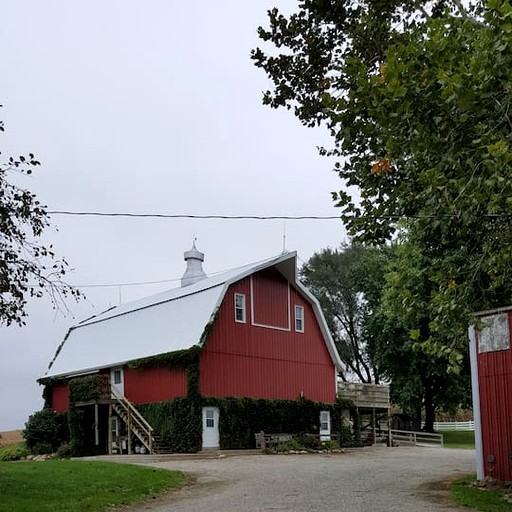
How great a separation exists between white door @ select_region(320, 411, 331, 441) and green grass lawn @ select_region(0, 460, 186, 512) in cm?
1400

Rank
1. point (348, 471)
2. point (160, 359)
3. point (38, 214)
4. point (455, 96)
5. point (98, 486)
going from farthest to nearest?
point (160, 359), point (348, 471), point (98, 486), point (38, 214), point (455, 96)

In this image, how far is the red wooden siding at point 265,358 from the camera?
87.1 feet

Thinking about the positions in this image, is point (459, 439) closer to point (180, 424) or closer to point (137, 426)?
point (180, 424)

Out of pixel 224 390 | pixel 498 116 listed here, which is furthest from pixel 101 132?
pixel 224 390

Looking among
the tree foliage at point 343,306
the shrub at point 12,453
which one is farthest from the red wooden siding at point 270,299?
the tree foliage at point 343,306

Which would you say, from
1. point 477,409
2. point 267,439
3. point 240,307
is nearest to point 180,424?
point 267,439

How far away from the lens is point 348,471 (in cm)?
1612

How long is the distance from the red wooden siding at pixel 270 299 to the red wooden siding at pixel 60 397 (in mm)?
9518

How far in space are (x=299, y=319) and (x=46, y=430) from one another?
38.2 ft

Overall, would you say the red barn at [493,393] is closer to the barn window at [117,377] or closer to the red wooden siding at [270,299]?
the red wooden siding at [270,299]

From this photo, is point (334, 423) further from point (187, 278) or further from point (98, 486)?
point (98, 486)

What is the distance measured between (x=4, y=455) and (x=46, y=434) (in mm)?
1947

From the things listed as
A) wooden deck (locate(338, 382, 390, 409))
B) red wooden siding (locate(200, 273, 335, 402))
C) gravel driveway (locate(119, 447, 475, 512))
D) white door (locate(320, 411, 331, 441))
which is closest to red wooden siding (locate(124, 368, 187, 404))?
red wooden siding (locate(200, 273, 335, 402))

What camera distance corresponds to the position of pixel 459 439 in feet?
140
